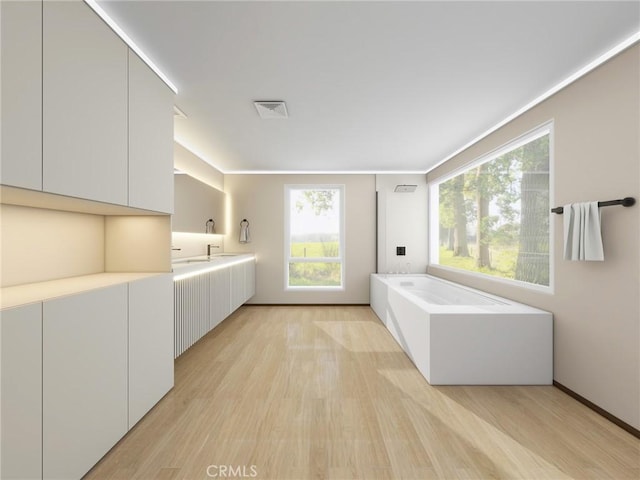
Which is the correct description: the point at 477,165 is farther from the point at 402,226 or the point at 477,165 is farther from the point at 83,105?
the point at 83,105

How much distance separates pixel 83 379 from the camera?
1.46m

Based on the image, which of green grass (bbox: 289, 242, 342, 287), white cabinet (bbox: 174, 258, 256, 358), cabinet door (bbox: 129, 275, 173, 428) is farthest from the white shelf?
green grass (bbox: 289, 242, 342, 287)

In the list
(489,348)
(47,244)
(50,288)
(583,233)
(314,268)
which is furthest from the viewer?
(314,268)

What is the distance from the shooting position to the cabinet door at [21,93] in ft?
3.61

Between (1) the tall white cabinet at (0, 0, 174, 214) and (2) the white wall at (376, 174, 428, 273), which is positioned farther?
(2) the white wall at (376, 174, 428, 273)

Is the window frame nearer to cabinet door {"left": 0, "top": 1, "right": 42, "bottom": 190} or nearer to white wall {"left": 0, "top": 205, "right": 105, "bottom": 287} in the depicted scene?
cabinet door {"left": 0, "top": 1, "right": 42, "bottom": 190}

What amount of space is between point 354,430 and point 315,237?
395cm

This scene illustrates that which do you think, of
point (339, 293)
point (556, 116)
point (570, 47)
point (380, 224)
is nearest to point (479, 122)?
point (556, 116)

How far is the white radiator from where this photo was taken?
8.85ft

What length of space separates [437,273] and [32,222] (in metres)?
4.98

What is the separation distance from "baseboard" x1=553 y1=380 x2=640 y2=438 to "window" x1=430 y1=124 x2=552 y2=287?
0.85 metres

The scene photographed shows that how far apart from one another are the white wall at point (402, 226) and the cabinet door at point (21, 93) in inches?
189

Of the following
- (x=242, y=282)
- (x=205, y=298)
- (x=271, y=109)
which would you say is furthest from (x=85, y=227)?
(x=242, y=282)

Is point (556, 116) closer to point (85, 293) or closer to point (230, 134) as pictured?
point (230, 134)
